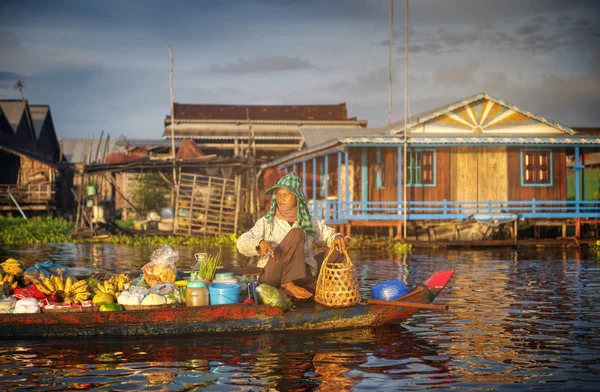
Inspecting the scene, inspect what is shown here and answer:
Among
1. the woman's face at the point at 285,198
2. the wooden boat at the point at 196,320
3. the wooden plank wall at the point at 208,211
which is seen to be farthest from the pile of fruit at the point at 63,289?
the wooden plank wall at the point at 208,211

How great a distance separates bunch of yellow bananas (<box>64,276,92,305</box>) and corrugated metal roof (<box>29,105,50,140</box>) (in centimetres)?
3844

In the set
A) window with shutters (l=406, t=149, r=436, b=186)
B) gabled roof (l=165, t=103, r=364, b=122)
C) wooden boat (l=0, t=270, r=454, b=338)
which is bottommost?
wooden boat (l=0, t=270, r=454, b=338)

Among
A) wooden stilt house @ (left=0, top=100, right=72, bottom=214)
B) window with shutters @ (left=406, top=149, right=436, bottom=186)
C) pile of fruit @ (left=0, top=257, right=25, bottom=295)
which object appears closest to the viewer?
pile of fruit @ (left=0, top=257, right=25, bottom=295)

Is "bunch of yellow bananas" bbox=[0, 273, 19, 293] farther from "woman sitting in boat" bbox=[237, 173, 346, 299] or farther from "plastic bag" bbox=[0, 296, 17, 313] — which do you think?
"woman sitting in boat" bbox=[237, 173, 346, 299]

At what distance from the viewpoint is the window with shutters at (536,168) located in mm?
24406

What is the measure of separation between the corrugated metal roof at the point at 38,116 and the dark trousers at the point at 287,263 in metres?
39.5

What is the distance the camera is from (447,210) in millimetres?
23891

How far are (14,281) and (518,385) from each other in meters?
6.13

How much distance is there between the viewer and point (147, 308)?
8164 mm

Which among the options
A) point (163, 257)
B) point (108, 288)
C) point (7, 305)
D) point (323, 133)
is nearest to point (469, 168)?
point (323, 133)

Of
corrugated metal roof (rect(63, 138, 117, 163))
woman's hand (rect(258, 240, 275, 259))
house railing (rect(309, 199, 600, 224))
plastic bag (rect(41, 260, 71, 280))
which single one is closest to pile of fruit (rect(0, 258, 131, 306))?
plastic bag (rect(41, 260, 71, 280))

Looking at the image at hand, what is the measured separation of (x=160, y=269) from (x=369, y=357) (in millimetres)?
3069

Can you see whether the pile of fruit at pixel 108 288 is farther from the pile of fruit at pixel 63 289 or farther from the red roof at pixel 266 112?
the red roof at pixel 266 112

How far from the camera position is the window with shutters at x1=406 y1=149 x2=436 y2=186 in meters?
24.1
